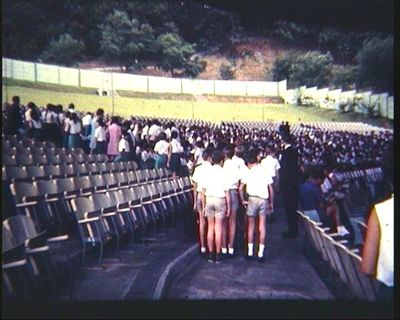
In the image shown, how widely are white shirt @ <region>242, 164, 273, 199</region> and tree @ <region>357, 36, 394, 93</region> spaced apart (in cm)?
155

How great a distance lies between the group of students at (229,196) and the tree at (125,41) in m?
1.42

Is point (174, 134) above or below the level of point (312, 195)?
above

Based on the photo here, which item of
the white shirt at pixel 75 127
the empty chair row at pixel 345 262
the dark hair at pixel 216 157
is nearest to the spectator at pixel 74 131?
the white shirt at pixel 75 127

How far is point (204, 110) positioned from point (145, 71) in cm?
85

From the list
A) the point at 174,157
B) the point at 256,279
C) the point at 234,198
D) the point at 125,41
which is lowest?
the point at 256,279

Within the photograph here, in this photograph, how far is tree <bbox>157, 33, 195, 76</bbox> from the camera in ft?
24.6

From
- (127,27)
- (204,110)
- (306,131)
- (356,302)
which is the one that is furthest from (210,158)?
(356,302)

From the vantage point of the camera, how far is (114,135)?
319 inches

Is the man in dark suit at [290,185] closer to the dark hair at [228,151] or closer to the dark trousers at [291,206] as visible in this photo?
the dark trousers at [291,206]

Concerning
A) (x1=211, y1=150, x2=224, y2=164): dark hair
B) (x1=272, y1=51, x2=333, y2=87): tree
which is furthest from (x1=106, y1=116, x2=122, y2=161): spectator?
(x1=272, y1=51, x2=333, y2=87): tree

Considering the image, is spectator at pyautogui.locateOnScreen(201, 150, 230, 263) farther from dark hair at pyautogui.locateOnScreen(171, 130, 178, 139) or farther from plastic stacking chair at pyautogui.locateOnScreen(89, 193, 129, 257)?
dark hair at pyautogui.locateOnScreen(171, 130, 178, 139)

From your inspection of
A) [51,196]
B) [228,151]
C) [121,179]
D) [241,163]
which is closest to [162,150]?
[121,179]

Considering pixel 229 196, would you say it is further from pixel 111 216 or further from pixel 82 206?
pixel 82 206

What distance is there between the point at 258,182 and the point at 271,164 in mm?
451
